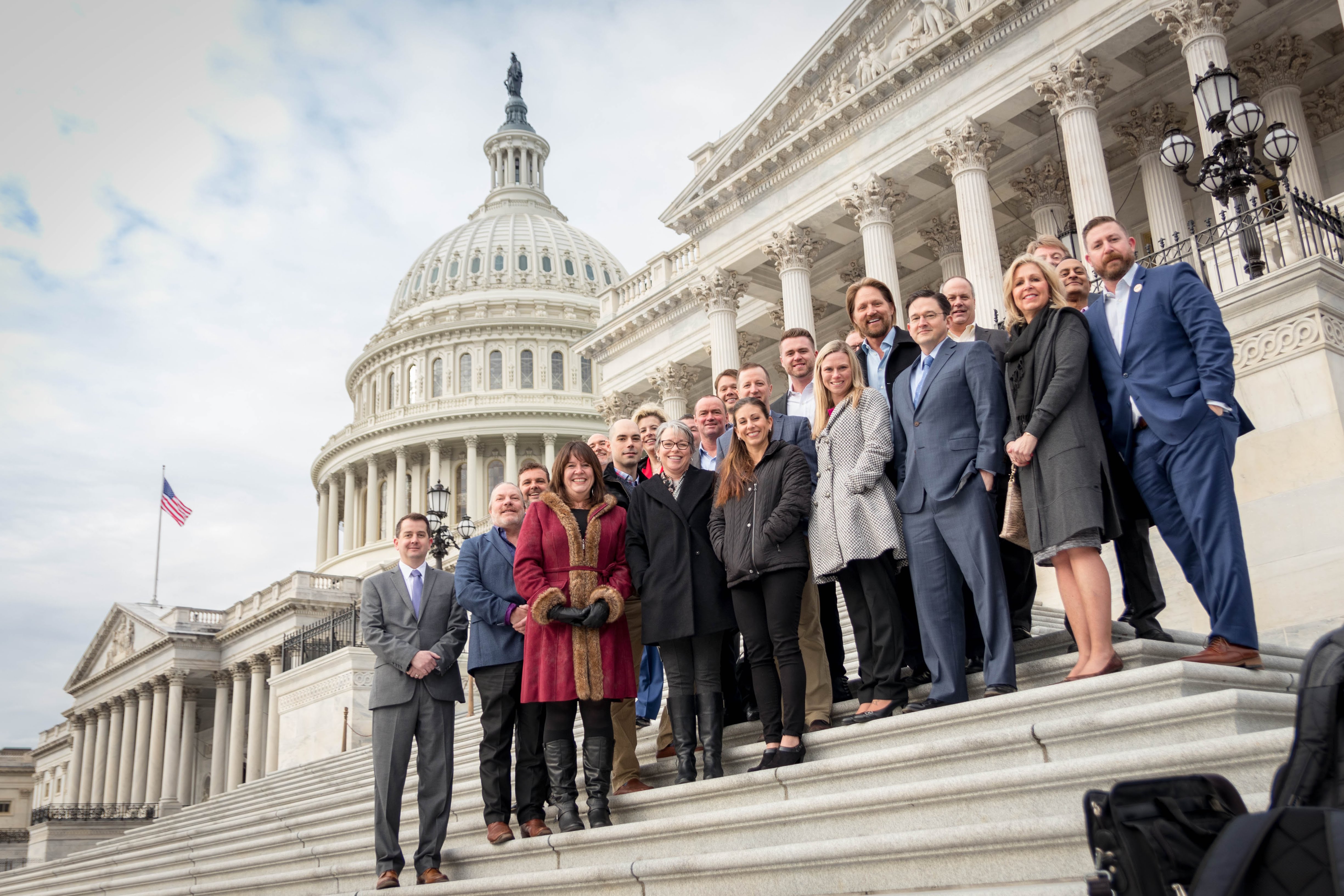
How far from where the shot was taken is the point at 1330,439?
37.1ft

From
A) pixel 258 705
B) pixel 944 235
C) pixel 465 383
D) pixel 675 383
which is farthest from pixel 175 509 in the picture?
pixel 944 235

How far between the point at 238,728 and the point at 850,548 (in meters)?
57.2

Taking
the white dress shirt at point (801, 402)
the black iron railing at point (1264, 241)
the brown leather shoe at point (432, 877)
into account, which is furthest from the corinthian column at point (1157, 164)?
the brown leather shoe at point (432, 877)

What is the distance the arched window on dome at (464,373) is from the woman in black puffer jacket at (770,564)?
70.5m

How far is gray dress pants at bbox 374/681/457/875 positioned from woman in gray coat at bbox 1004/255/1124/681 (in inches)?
157

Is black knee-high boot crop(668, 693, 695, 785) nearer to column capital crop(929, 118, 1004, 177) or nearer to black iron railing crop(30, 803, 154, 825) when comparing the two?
column capital crop(929, 118, 1004, 177)

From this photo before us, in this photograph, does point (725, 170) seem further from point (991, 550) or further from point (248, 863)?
point (991, 550)

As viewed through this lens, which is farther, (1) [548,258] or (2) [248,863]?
(1) [548,258]

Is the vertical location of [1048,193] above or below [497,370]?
below

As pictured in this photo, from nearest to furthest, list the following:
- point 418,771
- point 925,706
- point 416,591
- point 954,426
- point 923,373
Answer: point 925,706 → point 954,426 → point 923,373 → point 418,771 → point 416,591

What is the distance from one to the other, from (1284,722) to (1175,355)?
196cm

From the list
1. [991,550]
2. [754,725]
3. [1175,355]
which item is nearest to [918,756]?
[991,550]

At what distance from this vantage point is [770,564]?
6246 millimetres

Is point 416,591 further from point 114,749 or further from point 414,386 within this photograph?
point 414,386
